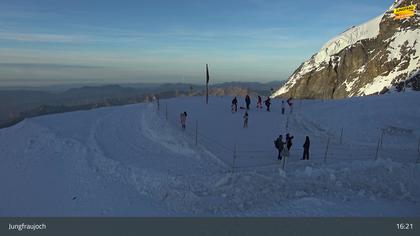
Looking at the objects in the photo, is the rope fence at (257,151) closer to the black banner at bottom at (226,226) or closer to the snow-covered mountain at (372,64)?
the black banner at bottom at (226,226)

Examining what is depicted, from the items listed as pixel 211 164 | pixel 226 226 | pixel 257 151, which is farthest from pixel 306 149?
pixel 226 226

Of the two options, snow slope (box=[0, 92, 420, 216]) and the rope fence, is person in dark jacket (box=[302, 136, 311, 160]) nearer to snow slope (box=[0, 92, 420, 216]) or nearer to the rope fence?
snow slope (box=[0, 92, 420, 216])

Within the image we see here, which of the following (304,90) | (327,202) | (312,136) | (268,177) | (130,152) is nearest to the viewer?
(327,202)

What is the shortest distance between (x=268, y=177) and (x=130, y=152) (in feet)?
33.8

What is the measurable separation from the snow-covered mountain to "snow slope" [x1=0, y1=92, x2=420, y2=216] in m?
107

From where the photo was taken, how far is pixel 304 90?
19188cm

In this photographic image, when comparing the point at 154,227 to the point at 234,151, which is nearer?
the point at 154,227

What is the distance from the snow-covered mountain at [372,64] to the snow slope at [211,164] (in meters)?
107

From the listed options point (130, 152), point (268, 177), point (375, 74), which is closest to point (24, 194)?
point (130, 152)

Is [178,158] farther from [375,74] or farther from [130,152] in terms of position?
[375,74]

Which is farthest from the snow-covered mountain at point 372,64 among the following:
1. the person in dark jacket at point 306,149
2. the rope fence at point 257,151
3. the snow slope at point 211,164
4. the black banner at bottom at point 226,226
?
the black banner at bottom at point 226,226

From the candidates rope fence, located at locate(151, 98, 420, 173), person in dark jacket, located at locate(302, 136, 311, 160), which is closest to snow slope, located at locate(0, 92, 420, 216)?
rope fence, located at locate(151, 98, 420, 173)

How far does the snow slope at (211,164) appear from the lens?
61.4ft

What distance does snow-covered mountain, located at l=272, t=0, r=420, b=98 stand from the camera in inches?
5566
